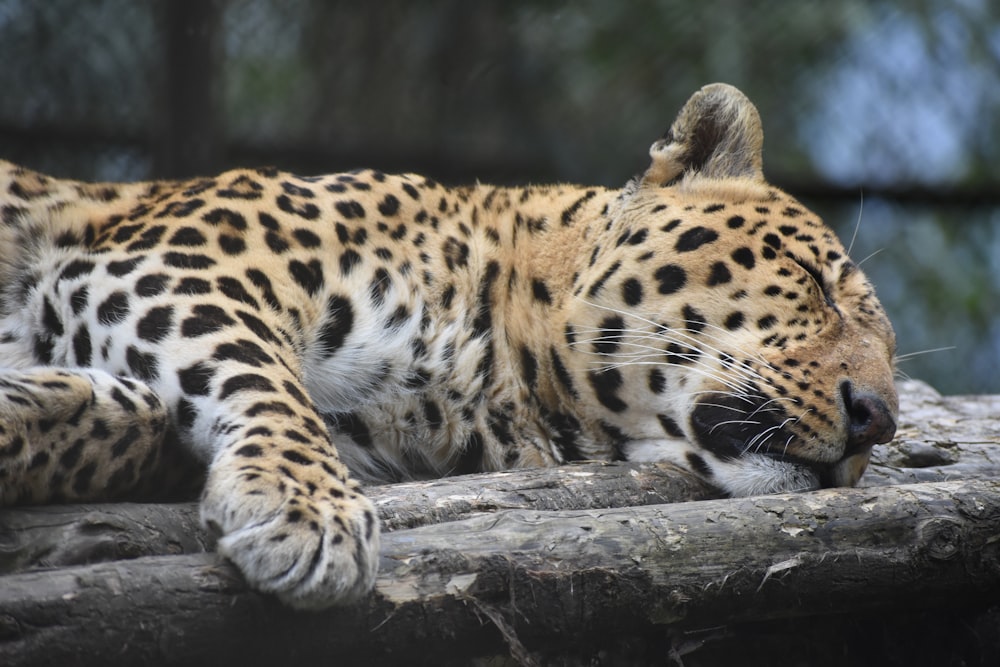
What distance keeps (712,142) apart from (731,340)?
3.26ft

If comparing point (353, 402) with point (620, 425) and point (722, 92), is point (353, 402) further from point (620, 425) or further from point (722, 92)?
point (722, 92)

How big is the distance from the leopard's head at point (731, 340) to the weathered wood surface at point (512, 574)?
1.45ft

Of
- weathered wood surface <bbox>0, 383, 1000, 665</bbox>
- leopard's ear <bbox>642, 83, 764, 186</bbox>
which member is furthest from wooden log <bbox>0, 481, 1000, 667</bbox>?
leopard's ear <bbox>642, 83, 764, 186</bbox>

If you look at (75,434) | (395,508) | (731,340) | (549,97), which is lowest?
(395,508)

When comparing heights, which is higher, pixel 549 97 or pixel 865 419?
pixel 549 97

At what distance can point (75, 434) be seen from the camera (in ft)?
9.88

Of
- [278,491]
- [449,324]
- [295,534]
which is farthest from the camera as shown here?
[449,324]

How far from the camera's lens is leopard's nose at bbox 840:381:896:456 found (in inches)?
140

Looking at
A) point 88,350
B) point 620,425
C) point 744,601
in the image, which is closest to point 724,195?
point 620,425

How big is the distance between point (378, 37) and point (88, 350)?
3.78m

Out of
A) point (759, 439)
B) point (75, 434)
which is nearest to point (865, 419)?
point (759, 439)

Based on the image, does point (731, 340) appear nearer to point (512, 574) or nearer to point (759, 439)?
point (759, 439)

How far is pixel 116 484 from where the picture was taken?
10.2 feet

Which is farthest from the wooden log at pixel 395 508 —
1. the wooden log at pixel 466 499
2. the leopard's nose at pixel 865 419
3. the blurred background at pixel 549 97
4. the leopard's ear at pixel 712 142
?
the blurred background at pixel 549 97
